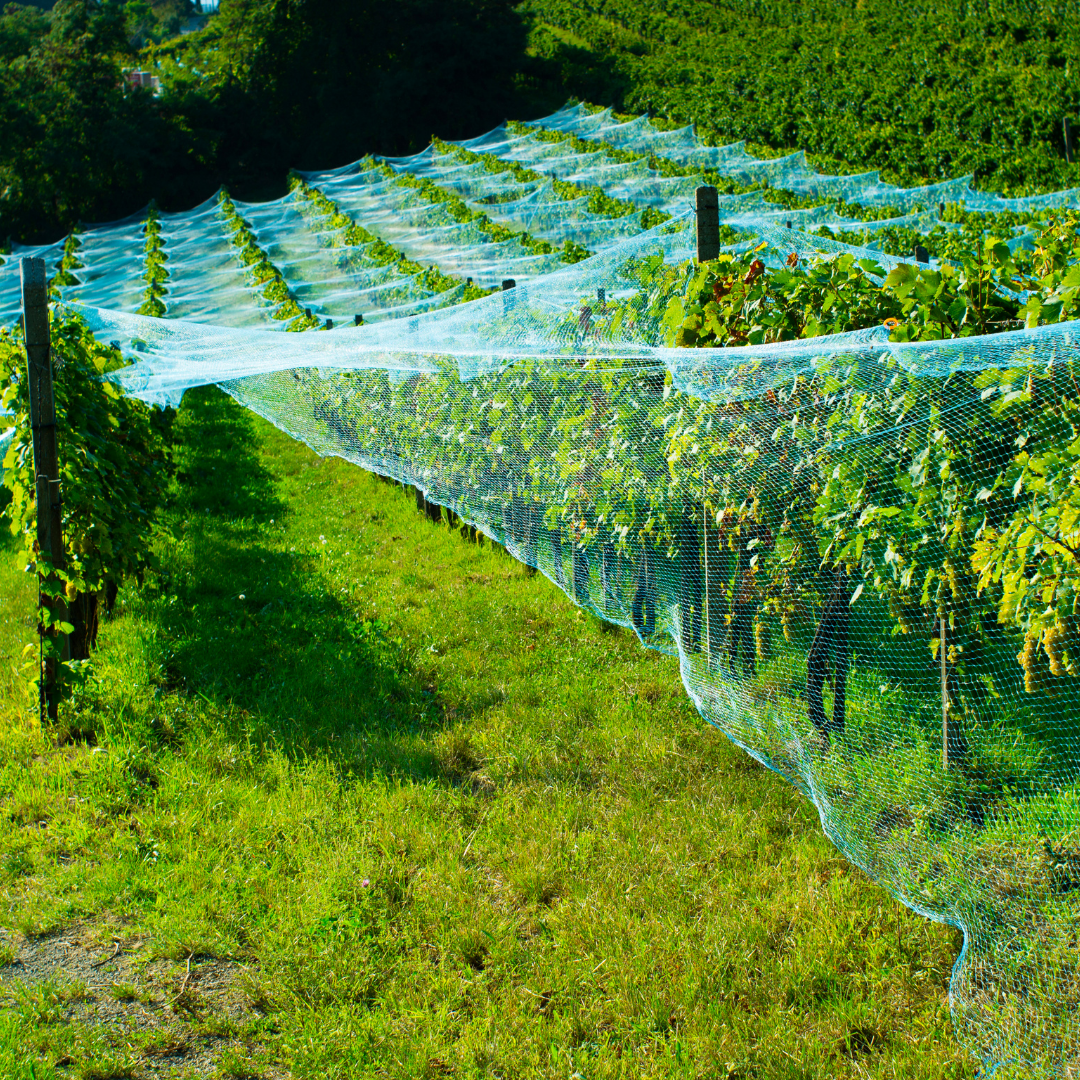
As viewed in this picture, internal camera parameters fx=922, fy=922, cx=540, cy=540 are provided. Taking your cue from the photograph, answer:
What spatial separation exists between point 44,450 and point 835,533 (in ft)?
→ 10.1

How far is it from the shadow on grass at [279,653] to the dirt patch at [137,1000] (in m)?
1.00

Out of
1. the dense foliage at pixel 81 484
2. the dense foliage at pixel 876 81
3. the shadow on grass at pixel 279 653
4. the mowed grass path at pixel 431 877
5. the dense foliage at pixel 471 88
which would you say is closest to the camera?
the mowed grass path at pixel 431 877

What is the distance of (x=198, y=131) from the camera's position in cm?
3625

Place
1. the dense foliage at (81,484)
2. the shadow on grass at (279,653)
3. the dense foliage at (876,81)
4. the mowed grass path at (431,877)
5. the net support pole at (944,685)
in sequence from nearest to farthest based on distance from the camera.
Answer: the mowed grass path at (431,877) → the net support pole at (944,685) → the shadow on grass at (279,653) → the dense foliage at (81,484) → the dense foliage at (876,81)

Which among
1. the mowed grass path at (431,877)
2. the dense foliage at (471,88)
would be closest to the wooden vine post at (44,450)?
the mowed grass path at (431,877)

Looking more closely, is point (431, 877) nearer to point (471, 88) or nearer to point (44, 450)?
point (44, 450)

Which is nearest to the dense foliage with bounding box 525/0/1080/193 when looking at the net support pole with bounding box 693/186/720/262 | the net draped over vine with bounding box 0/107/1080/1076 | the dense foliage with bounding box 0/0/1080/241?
the dense foliage with bounding box 0/0/1080/241

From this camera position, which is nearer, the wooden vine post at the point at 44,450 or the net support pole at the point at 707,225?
the wooden vine post at the point at 44,450

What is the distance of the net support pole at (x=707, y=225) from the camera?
399cm

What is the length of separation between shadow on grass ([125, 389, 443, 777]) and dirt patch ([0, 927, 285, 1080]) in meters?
1.00

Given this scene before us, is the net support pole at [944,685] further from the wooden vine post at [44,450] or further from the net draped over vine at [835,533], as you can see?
the wooden vine post at [44,450]

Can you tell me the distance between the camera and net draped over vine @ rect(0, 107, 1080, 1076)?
2.25 metres

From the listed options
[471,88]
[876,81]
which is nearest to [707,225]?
[876,81]

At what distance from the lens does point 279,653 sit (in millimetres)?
4480
